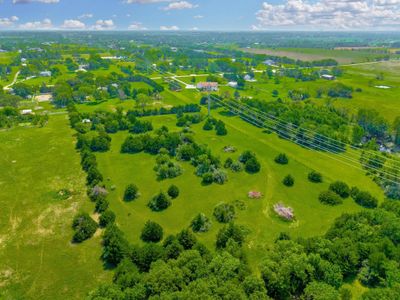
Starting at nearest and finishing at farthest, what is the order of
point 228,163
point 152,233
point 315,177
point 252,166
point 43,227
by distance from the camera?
point 152,233, point 43,227, point 315,177, point 252,166, point 228,163

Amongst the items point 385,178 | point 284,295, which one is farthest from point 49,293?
point 385,178

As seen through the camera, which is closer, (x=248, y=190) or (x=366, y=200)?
(x=366, y=200)

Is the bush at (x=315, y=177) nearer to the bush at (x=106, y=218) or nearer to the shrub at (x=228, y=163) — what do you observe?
the shrub at (x=228, y=163)

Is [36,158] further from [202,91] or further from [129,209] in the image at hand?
[202,91]

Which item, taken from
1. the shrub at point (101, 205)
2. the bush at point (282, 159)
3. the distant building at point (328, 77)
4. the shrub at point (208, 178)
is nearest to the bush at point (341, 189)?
the bush at point (282, 159)

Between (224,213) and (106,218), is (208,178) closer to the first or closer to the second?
(224,213)

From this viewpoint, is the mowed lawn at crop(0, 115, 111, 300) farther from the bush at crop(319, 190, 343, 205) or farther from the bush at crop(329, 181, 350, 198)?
the bush at crop(329, 181, 350, 198)

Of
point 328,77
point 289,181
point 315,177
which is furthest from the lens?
point 328,77

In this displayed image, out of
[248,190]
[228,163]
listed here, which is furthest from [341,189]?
[228,163]
